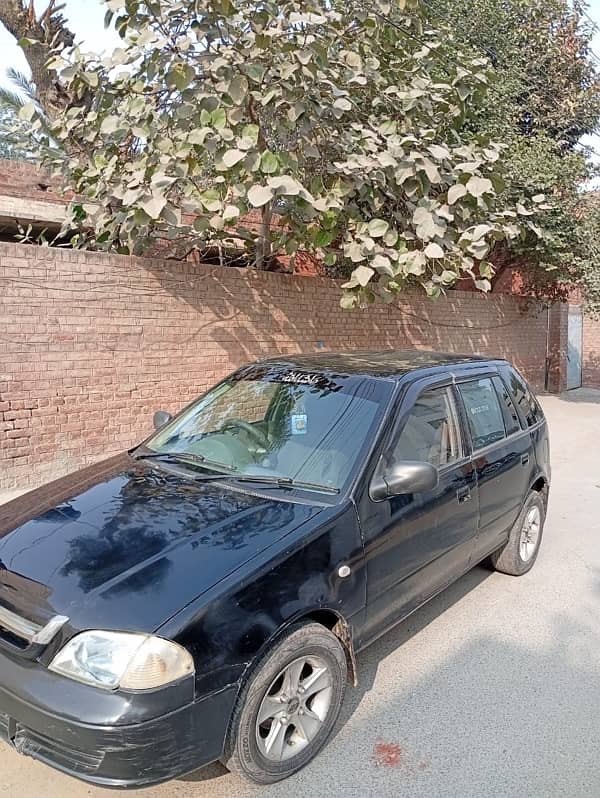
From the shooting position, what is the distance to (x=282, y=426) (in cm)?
350

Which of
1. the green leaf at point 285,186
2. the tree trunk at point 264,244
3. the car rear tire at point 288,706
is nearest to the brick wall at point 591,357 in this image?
the tree trunk at point 264,244

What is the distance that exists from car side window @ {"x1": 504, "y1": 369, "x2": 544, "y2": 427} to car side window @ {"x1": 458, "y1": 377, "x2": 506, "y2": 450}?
385 mm

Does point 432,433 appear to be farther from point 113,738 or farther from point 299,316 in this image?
point 299,316

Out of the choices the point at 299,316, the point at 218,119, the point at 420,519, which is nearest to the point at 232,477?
the point at 420,519

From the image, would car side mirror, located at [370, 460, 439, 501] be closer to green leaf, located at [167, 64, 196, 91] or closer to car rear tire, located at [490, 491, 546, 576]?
car rear tire, located at [490, 491, 546, 576]

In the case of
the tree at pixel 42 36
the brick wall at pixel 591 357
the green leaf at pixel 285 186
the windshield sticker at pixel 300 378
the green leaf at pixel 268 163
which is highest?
the tree at pixel 42 36

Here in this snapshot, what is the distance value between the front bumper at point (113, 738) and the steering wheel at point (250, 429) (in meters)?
1.42

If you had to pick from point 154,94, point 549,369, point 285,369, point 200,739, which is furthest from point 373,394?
point 549,369

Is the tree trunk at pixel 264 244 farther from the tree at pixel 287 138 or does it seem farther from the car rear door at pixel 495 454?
the car rear door at pixel 495 454

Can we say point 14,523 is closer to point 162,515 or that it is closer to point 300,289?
point 162,515

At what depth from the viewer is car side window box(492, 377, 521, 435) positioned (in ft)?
14.6

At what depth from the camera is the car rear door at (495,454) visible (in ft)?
13.0

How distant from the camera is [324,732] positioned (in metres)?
2.74

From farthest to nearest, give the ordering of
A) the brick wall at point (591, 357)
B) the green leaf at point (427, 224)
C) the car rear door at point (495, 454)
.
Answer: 1. the brick wall at point (591, 357)
2. the green leaf at point (427, 224)
3. the car rear door at point (495, 454)
